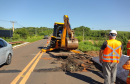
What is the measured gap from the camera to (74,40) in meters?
8.20

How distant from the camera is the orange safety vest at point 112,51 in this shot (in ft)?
11.9

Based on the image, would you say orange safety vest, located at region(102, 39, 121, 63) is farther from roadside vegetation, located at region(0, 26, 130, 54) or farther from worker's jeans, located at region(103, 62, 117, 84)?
roadside vegetation, located at region(0, 26, 130, 54)

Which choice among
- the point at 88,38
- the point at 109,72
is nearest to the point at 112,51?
the point at 109,72

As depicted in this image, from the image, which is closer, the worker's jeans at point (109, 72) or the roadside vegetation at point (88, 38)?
the worker's jeans at point (109, 72)

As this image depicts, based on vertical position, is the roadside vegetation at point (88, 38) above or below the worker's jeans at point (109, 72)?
above

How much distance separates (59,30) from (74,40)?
158 inches

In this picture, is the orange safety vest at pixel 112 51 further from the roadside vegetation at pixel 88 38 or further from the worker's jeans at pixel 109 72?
the roadside vegetation at pixel 88 38

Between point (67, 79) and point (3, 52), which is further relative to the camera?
point (3, 52)

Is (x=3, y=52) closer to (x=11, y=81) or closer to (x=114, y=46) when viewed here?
(x=11, y=81)

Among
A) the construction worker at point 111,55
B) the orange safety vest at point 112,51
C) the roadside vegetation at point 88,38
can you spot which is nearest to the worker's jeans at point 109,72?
the construction worker at point 111,55

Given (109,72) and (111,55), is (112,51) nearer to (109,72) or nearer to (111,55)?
(111,55)

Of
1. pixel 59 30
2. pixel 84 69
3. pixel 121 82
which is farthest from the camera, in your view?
pixel 59 30

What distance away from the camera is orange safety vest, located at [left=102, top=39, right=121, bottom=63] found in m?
3.64

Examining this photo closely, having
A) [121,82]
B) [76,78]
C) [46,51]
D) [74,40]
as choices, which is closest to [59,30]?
[46,51]
